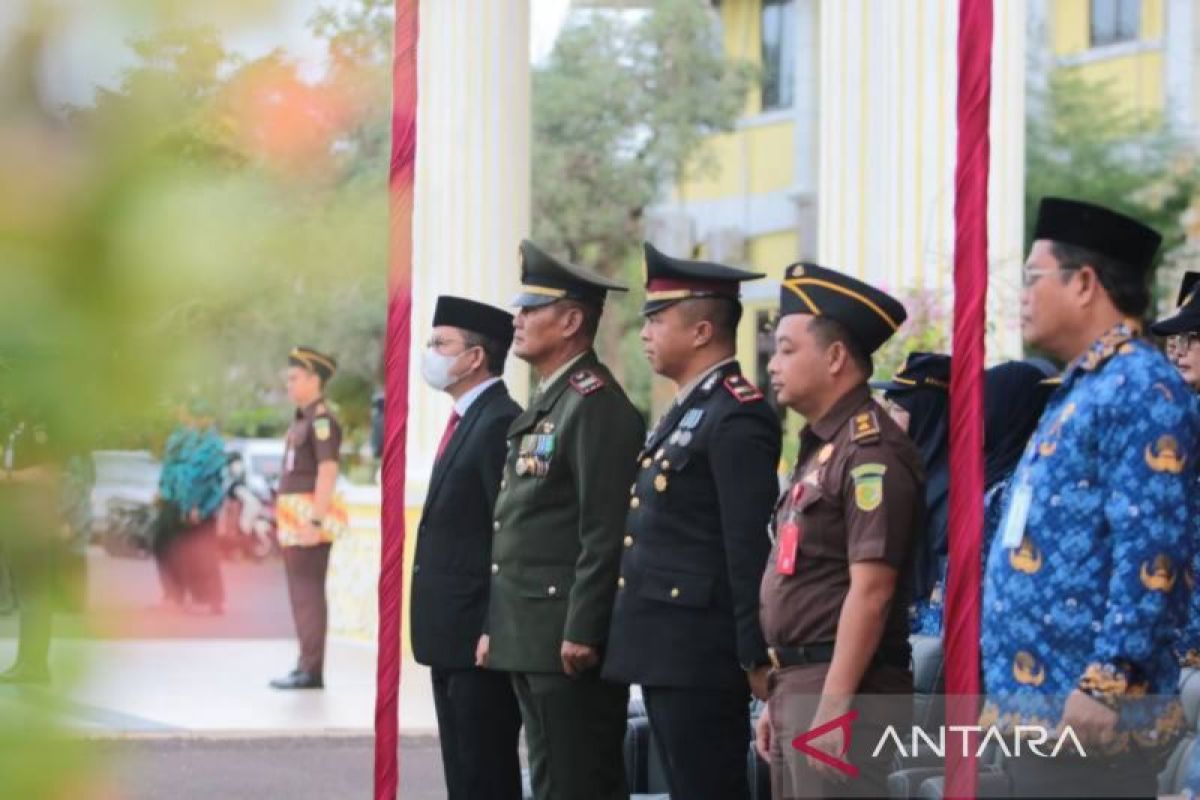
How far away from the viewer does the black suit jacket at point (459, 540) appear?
5746 mm

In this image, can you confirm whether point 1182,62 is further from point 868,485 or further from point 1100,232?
point 1100,232

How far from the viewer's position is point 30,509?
1.41 meters

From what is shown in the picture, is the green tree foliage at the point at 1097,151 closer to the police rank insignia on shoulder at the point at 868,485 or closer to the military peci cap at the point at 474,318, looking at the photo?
the military peci cap at the point at 474,318

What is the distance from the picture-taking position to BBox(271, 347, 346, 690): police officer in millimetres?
11086

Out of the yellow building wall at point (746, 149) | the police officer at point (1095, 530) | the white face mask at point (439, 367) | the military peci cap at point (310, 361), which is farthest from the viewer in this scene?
the yellow building wall at point (746, 149)

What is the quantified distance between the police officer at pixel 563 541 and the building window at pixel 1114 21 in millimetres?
23546

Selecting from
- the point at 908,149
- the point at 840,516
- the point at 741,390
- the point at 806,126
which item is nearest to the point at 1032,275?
the point at 840,516

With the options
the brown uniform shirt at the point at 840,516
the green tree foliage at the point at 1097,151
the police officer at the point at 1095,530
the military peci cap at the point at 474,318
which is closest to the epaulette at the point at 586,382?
the military peci cap at the point at 474,318

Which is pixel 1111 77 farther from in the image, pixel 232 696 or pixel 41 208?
pixel 41 208

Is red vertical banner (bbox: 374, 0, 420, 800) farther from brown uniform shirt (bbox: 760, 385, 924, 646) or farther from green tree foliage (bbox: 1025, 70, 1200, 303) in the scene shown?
green tree foliage (bbox: 1025, 70, 1200, 303)

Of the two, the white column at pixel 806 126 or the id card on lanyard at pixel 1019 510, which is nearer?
the id card on lanyard at pixel 1019 510

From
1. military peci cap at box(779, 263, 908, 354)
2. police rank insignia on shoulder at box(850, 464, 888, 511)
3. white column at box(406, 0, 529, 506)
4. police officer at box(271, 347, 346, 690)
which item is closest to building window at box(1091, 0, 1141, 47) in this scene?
white column at box(406, 0, 529, 506)

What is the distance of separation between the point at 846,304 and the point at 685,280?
0.73 metres

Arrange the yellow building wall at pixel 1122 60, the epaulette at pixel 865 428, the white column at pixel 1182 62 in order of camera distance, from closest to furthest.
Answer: the epaulette at pixel 865 428 → the white column at pixel 1182 62 → the yellow building wall at pixel 1122 60
